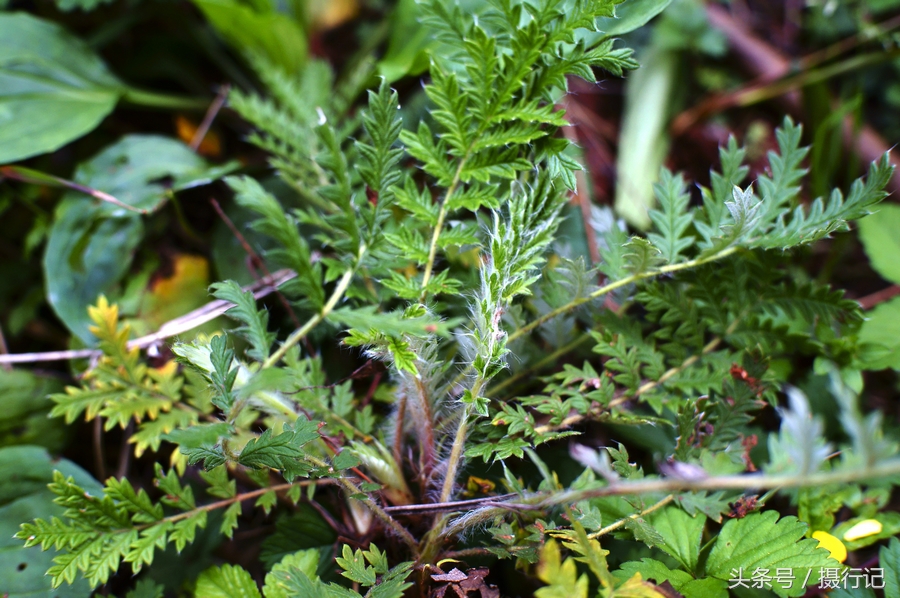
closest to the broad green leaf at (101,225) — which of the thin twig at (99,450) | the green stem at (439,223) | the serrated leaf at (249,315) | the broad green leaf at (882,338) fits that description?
the thin twig at (99,450)

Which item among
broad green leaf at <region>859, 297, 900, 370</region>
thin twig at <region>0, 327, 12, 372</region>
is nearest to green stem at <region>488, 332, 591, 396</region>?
broad green leaf at <region>859, 297, 900, 370</region>

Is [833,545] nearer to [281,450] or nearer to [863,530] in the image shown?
[863,530]

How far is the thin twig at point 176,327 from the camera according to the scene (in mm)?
1439

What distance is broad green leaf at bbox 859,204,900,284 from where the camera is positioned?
1466 mm

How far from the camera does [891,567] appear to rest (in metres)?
1.10

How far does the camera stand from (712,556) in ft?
3.51

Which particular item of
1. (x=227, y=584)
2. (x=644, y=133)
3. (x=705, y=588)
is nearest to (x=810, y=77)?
(x=644, y=133)

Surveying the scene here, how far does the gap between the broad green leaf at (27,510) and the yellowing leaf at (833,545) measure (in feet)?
5.04

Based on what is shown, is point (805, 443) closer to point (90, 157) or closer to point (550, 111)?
point (550, 111)

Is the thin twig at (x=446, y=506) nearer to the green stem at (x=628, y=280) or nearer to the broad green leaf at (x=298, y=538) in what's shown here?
the broad green leaf at (x=298, y=538)

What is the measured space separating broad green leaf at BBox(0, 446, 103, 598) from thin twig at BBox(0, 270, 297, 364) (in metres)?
0.24

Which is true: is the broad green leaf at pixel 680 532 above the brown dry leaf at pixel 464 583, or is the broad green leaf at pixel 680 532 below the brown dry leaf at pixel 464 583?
above

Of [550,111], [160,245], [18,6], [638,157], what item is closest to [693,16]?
[638,157]

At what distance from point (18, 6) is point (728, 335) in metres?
2.72
